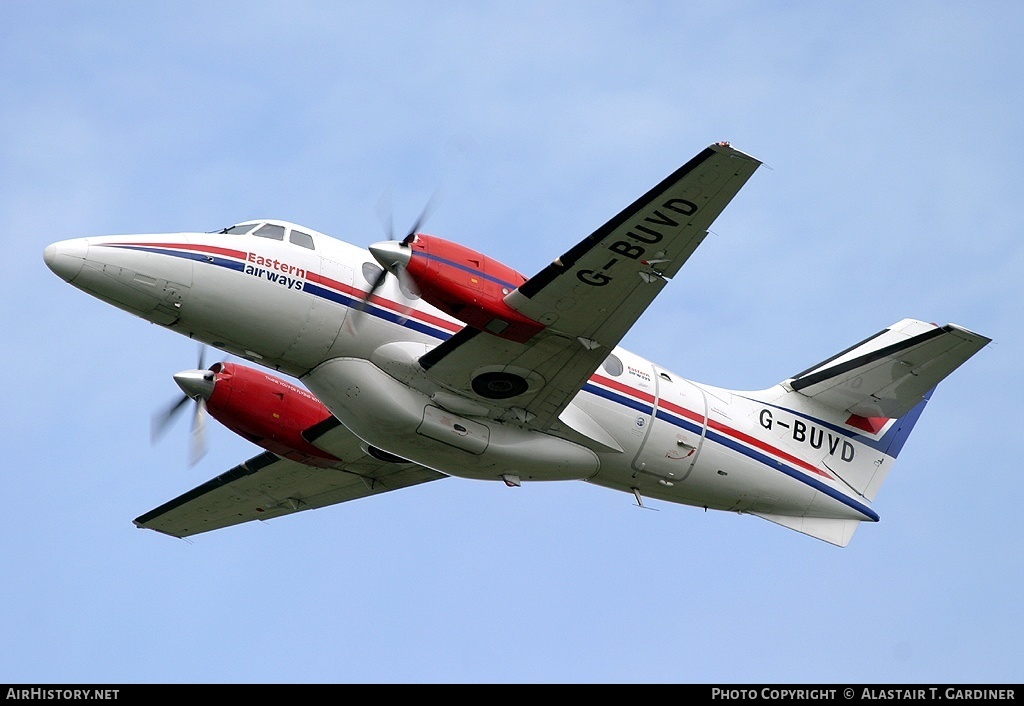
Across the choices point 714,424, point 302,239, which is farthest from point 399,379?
point 714,424

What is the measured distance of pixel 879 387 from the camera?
21.8 meters

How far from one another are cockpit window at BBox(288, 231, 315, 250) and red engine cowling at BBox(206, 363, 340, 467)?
2.95 meters

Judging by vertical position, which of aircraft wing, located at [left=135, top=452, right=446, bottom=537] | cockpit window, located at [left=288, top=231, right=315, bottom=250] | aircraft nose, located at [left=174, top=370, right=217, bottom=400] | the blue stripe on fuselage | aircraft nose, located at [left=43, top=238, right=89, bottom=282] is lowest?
the blue stripe on fuselage

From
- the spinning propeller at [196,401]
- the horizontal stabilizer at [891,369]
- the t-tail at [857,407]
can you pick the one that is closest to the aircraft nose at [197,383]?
the spinning propeller at [196,401]

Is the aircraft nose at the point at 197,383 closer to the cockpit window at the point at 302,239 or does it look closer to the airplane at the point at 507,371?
the airplane at the point at 507,371

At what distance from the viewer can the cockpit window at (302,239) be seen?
61.7 ft

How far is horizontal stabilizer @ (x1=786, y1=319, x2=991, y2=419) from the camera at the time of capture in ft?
67.4

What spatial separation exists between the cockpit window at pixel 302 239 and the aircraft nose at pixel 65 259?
2.94 metres

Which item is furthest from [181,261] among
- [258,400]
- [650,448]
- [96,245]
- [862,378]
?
[862,378]

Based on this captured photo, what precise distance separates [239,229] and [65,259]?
2532 millimetres

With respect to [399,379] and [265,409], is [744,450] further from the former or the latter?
[265,409]

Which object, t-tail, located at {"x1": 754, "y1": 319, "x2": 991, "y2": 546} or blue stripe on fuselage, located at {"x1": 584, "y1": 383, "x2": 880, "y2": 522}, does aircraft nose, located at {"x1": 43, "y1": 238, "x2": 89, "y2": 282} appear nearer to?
blue stripe on fuselage, located at {"x1": 584, "y1": 383, "x2": 880, "y2": 522}

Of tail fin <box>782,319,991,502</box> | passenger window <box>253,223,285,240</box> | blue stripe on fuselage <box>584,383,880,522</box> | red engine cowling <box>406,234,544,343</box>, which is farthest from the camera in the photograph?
tail fin <box>782,319,991,502</box>

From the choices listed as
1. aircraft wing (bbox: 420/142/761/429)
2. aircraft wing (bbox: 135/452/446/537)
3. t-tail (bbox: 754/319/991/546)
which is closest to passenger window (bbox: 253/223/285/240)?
aircraft wing (bbox: 420/142/761/429)
